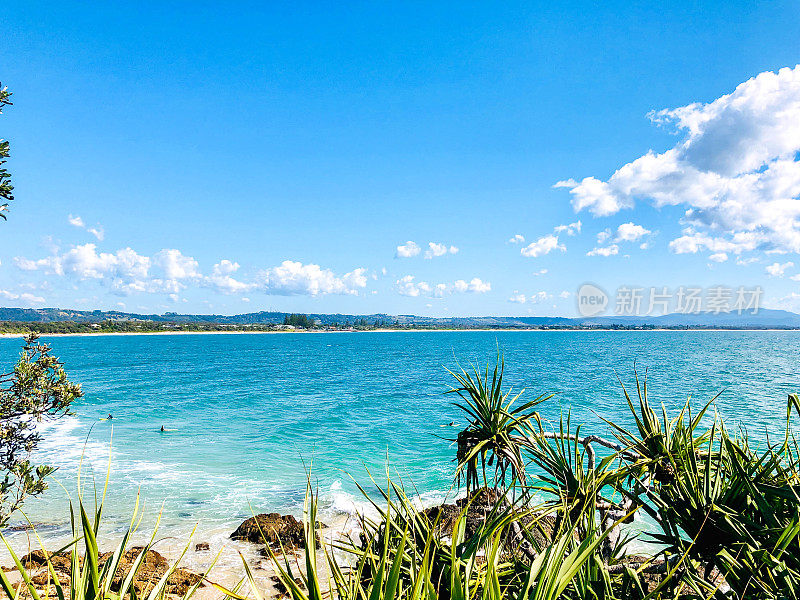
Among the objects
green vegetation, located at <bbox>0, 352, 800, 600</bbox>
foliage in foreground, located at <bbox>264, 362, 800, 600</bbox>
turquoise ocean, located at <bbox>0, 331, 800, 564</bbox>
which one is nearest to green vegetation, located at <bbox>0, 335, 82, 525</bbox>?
turquoise ocean, located at <bbox>0, 331, 800, 564</bbox>

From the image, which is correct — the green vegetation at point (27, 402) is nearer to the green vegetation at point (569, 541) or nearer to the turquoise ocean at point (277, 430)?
the turquoise ocean at point (277, 430)

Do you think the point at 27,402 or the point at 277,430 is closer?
the point at 27,402

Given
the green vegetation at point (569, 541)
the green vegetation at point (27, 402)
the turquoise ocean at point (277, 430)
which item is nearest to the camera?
the green vegetation at point (569, 541)

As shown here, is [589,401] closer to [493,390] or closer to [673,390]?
[673,390]

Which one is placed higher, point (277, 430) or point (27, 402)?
point (27, 402)

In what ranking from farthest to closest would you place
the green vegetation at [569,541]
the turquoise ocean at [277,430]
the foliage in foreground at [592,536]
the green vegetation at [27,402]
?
the turquoise ocean at [277,430]
the green vegetation at [27,402]
the foliage in foreground at [592,536]
the green vegetation at [569,541]

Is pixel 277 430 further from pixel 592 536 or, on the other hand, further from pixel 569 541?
pixel 592 536

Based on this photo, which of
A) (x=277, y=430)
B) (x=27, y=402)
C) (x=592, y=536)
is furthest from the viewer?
(x=277, y=430)

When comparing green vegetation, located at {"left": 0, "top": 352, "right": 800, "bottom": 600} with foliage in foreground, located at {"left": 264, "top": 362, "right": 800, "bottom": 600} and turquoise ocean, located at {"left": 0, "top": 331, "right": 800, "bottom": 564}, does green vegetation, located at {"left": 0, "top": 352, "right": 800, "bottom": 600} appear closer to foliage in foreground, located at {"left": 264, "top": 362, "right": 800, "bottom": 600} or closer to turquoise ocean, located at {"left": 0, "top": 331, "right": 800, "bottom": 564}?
foliage in foreground, located at {"left": 264, "top": 362, "right": 800, "bottom": 600}

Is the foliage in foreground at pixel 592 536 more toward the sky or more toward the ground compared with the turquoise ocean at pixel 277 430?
more toward the sky

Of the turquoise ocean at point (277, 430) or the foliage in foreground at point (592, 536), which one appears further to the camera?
the turquoise ocean at point (277, 430)

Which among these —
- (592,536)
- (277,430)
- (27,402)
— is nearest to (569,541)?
(592,536)

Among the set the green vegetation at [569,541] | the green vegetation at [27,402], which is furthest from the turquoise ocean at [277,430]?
the green vegetation at [27,402]

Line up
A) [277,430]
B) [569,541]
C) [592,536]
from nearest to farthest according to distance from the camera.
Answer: [592,536] < [569,541] < [277,430]
